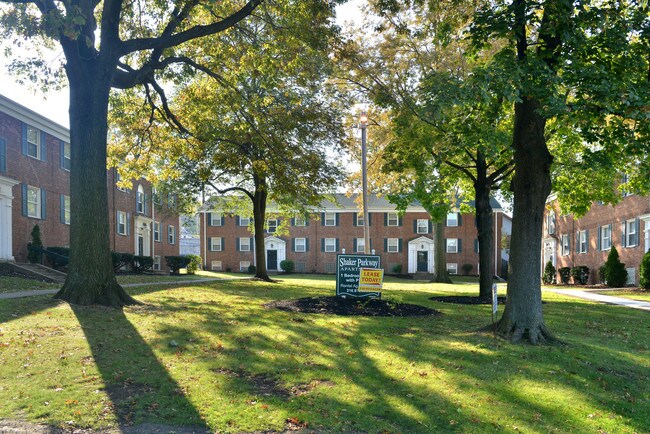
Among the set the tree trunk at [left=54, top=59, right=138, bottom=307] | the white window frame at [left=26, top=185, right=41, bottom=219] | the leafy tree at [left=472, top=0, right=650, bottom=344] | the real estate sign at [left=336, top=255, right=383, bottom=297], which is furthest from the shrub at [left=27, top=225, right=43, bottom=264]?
the leafy tree at [left=472, top=0, right=650, bottom=344]

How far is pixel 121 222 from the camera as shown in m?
34.8

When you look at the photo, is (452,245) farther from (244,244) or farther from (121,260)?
(121,260)

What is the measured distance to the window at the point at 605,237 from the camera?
109 ft

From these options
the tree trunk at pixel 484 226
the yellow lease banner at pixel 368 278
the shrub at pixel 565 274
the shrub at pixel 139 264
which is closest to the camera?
the yellow lease banner at pixel 368 278

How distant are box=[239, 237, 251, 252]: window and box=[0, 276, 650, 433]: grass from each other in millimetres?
39596

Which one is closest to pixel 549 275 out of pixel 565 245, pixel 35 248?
pixel 565 245

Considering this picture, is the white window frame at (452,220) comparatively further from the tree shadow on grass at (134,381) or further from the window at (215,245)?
the tree shadow on grass at (134,381)

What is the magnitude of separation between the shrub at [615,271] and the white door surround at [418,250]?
19.6 meters

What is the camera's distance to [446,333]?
34.3ft

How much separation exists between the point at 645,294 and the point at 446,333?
17.9 m

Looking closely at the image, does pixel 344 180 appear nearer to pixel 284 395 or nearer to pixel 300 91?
pixel 300 91

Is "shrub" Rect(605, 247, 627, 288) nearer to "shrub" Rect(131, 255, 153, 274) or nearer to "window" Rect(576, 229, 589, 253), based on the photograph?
"window" Rect(576, 229, 589, 253)

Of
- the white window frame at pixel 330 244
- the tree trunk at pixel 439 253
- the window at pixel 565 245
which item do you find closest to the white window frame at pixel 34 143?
the tree trunk at pixel 439 253

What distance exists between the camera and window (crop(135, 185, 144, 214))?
123 feet
